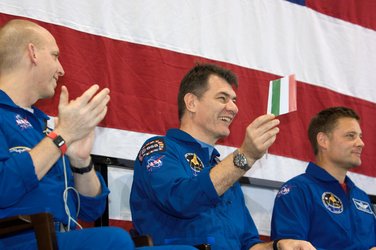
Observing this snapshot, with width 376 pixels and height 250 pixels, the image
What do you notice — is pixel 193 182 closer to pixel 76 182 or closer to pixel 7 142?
pixel 76 182

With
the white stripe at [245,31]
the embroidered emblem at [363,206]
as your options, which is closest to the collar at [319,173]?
the embroidered emblem at [363,206]

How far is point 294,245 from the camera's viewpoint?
2676mm

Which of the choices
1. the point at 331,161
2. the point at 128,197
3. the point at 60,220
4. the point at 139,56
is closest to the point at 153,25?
the point at 139,56

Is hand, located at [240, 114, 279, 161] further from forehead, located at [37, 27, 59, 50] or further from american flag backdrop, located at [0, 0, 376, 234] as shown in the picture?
american flag backdrop, located at [0, 0, 376, 234]

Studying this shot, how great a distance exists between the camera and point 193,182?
2.46 m

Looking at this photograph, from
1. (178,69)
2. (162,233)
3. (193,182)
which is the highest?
(178,69)

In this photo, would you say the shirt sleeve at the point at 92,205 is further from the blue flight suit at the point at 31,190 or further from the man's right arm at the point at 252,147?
the man's right arm at the point at 252,147

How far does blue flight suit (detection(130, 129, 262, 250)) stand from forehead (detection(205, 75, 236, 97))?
289 millimetres

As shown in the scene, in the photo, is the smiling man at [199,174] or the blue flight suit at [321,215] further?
the blue flight suit at [321,215]

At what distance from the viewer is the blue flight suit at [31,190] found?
76.7 inches

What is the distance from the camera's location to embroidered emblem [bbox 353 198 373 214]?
3.37 metres

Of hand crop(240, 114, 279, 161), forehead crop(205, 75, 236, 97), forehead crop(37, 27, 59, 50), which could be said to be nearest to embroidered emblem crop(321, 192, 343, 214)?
forehead crop(205, 75, 236, 97)

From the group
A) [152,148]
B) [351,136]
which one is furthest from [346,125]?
[152,148]

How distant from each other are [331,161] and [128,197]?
1.06 m
